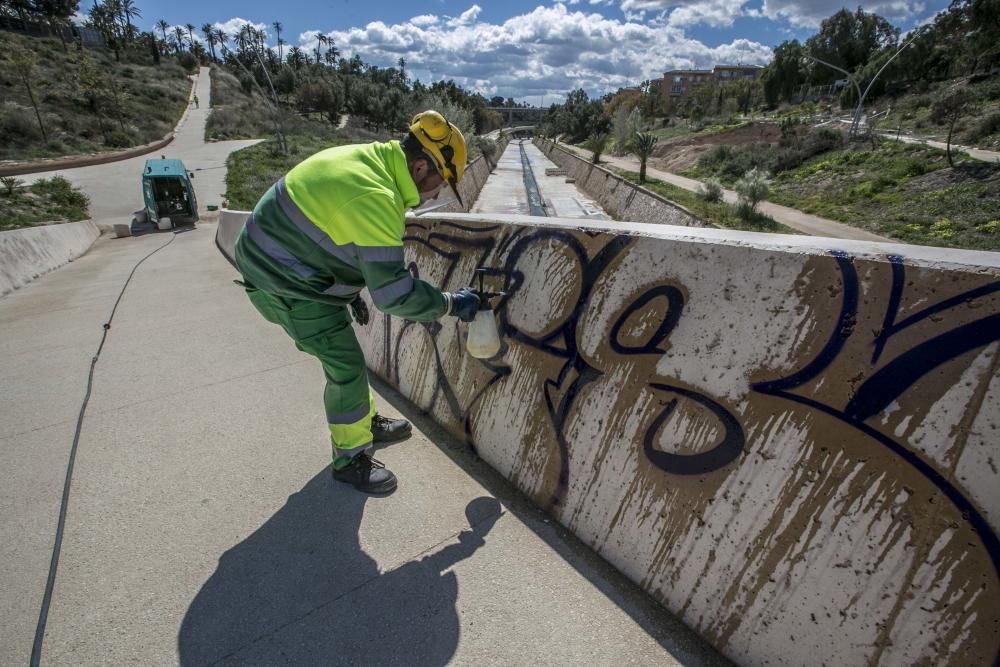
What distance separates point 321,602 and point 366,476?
711 mm

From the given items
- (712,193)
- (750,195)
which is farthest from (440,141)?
(712,193)

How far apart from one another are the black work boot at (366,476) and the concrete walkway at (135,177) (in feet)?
63.8

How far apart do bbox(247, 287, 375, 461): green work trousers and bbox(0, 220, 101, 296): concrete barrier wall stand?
7643 mm

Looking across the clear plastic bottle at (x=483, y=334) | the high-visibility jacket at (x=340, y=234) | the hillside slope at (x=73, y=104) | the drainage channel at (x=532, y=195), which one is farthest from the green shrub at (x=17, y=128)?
the clear plastic bottle at (x=483, y=334)

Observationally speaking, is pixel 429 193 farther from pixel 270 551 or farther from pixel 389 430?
pixel 270 551

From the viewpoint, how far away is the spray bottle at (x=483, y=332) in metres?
2.46

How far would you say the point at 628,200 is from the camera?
24.4 m

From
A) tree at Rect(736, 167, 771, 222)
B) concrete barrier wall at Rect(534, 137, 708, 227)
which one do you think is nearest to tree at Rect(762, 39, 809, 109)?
concrete barrier wall at Rect(534, 137, 708, 227)

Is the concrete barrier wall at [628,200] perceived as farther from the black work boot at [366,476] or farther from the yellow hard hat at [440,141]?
the black work boot at [366,476]

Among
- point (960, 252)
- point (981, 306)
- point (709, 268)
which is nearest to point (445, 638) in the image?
point (709, 268)

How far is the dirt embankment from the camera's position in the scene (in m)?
41.1

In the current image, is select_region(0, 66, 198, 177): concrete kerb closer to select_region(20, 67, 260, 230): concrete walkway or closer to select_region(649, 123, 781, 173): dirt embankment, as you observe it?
select_region(20, 67, 260, 230): concrete walkway

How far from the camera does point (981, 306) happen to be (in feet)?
4.01

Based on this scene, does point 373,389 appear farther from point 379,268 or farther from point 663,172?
point 663,172
